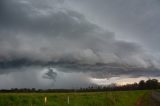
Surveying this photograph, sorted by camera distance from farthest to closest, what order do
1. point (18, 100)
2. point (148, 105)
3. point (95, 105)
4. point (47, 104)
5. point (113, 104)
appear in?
point (148, 105) < point (113, 104) < point (95, 105) < point (18, 100) < point (47, 104)

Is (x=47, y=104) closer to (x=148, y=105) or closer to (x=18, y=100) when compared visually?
(x=18, y=100)

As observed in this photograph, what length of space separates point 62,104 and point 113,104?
32.2 feet

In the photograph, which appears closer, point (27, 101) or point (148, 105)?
point (27, 101)

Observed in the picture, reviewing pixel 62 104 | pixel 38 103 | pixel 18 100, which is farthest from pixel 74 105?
pixel 18 100

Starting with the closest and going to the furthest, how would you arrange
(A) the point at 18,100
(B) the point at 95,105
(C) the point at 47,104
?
(C) the point at 47,104, (A) the point at 18,100, (B) the point at 95,105

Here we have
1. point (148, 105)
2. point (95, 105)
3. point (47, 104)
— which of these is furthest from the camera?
point (148, 105)

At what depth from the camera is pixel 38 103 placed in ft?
121

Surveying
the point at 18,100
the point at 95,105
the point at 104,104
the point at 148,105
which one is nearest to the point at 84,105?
the point at 95,105

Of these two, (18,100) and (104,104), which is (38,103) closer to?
(18,100)

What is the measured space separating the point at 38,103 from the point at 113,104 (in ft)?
40.9

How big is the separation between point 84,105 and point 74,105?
2230 millimetres

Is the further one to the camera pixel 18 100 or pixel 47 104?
pixel 18 100

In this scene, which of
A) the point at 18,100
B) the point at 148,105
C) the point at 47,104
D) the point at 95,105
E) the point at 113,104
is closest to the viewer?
the point at 47,104

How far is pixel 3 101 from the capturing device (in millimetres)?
36406
